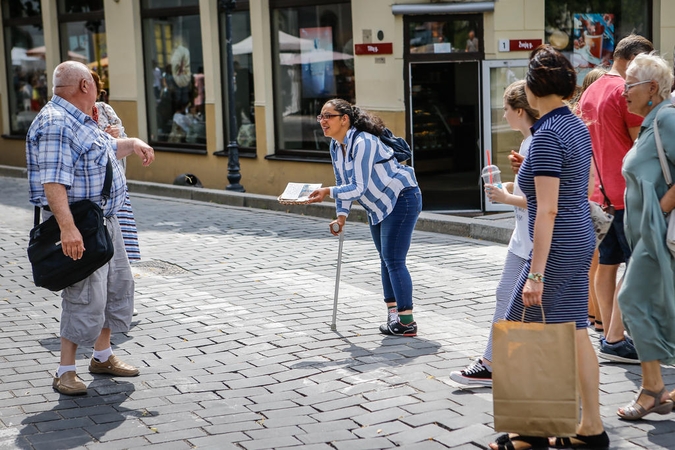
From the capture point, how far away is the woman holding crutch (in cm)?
Result: 663

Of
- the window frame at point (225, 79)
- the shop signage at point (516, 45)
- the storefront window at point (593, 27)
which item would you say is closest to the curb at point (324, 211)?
the window frame at point (225, 79)

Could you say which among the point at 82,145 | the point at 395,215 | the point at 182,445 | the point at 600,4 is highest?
the point at 600,4

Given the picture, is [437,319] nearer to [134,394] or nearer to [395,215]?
[395,215]

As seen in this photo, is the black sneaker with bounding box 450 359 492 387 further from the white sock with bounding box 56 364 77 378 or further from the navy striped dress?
the white sock with bounding box 56 364 77 378

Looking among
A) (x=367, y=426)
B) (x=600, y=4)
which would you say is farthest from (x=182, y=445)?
(x=600, y=4)

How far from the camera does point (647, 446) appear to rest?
4.55 metres

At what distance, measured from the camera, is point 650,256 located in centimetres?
489

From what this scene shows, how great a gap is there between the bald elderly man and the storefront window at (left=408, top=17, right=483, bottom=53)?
27.8 ft

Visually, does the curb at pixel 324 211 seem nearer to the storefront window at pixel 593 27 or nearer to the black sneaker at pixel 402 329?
the storefront window at pixel 593 27

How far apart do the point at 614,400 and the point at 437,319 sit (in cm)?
210

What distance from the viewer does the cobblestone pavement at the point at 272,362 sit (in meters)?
4.89

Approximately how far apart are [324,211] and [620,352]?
24.2 ft

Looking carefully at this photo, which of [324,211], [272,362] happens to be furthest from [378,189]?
[324,211]

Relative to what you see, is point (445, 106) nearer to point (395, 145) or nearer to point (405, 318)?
point (395, 145)
